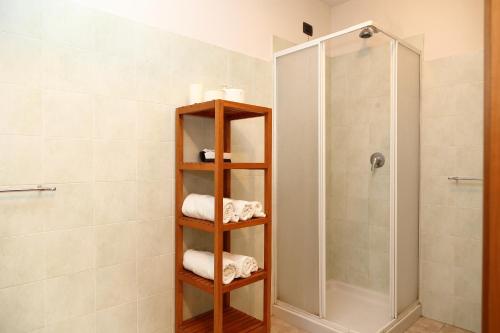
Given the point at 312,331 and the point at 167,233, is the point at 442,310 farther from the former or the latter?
the point at 167,233

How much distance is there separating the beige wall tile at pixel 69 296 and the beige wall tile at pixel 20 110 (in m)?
0.63

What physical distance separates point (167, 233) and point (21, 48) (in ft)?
3.40

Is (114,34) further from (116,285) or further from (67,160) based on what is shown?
(116,285)

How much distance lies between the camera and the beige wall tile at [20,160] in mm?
1240

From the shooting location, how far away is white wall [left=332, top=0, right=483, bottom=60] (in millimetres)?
2070

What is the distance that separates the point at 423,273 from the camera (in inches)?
91.3

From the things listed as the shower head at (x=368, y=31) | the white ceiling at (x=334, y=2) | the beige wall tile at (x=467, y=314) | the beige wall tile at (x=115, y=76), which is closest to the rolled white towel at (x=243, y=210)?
the beige wall tile at (x=115, y=76)

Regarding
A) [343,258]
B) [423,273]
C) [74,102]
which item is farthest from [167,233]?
[423,273]

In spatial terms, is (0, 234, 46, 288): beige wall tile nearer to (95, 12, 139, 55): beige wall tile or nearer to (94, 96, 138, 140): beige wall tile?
(94, 96, 138, 140): beige wall tile

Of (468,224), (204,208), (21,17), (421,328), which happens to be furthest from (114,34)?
(421,328)

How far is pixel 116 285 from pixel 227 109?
3.29 ft

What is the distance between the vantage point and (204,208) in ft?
5.17

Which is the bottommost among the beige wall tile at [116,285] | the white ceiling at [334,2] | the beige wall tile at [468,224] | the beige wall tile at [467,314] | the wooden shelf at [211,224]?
the beige wall tile at [467,314]

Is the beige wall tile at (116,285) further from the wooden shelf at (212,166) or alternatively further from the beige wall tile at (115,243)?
the wooden shelf at (212,166)
